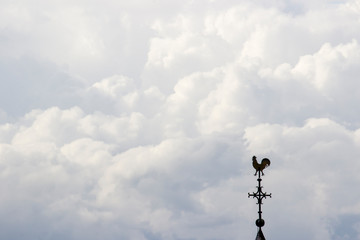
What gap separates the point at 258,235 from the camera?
26906mm

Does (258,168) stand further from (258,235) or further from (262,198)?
(258,235)

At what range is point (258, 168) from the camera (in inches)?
1112

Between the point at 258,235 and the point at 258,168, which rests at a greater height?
the point at 258,168

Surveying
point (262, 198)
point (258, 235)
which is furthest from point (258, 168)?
point (258, 235)

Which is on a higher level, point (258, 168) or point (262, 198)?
point (258, 168)

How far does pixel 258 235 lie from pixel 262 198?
6.43 ft

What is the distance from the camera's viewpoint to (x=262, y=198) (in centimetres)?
2711

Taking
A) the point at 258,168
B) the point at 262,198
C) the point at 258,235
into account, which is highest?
the point at 258,168

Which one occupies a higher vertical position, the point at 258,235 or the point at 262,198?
the point at 262,198

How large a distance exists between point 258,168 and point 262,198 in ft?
6.15
